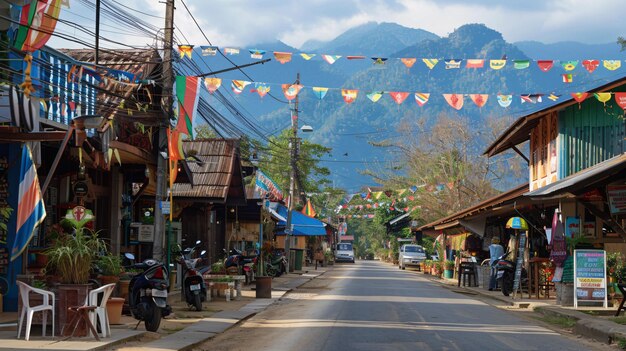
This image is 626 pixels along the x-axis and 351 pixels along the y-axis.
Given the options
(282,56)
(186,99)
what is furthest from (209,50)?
(186,99)

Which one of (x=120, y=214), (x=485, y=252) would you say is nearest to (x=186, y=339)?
(x=120, y=214)

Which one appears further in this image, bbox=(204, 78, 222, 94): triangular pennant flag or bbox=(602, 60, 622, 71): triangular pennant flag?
bbox=(204, 78, 222, 94): triangular pennant flag

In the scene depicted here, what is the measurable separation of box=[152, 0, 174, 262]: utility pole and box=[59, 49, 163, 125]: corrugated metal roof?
27cm

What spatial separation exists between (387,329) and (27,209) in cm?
695

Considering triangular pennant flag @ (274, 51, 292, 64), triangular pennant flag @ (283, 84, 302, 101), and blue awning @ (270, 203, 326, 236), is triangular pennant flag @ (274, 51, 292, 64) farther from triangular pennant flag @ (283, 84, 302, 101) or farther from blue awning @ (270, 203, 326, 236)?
blue awning @ (270, 203, 326, 236)

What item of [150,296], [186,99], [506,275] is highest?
[186,99]

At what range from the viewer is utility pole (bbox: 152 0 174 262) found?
18.3 metres

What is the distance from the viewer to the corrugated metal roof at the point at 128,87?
58.1 ft

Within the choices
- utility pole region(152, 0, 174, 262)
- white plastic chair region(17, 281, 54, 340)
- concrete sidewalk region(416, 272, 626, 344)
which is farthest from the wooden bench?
white plastic chair region(17, 281, 54, 340)

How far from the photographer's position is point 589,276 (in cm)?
2017

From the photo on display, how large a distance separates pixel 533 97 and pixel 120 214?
39.9ft

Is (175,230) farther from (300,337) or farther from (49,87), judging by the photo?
(300,337)

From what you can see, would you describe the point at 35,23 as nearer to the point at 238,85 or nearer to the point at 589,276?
the point at 238,85

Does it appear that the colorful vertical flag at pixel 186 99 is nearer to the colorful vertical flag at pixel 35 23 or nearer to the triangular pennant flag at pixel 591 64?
the colorful vertical flag at pixel 35 23
